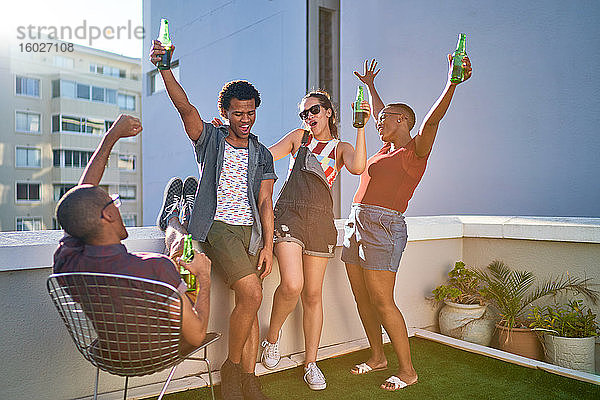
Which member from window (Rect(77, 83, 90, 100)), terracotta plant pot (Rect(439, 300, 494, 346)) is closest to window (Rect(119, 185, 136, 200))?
window (Rect(77, 83, 90, 100))

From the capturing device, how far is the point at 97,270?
1.68m

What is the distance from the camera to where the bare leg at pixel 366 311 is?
3.10 metres

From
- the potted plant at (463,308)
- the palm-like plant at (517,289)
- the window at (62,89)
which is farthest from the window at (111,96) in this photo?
the palm-like plant at (517,289)

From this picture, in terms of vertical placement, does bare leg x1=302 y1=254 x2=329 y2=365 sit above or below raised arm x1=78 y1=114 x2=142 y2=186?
below

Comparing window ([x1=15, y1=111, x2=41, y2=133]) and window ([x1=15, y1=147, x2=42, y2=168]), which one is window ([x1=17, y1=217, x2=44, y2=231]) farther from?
window ([x1=15, y1=111, x2=41, y2=133])

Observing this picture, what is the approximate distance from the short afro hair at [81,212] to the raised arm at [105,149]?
234mm

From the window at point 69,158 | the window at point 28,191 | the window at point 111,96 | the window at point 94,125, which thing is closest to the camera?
the window at point 28,191

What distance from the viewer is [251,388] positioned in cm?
253

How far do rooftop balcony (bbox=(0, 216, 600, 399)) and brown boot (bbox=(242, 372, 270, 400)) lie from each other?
1.45 ft

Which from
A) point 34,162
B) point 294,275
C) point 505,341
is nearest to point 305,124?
point 294,275

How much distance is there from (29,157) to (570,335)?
3616 cm

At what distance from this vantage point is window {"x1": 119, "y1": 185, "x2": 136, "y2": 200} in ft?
119

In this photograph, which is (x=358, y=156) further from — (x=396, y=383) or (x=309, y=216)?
(x=396, y=383)

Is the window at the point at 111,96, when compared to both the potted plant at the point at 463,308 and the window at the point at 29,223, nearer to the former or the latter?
the window at the point at 29,223
